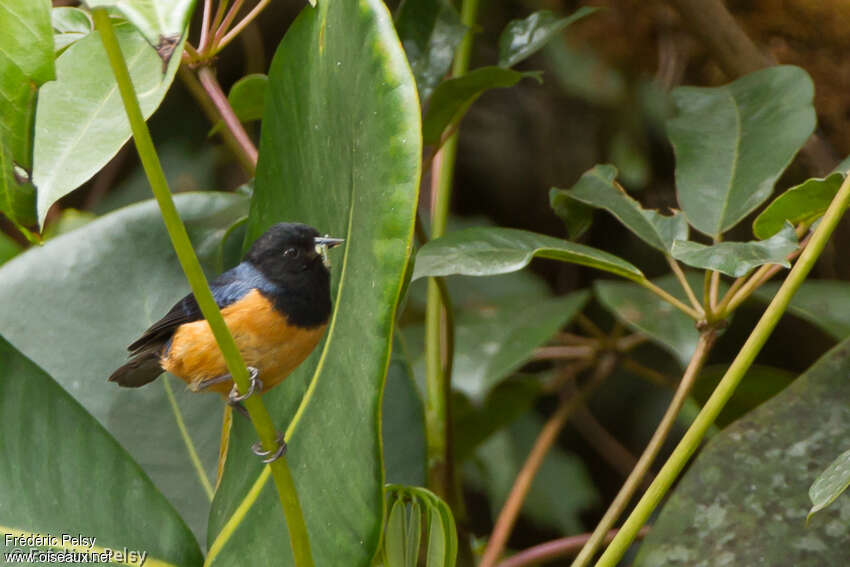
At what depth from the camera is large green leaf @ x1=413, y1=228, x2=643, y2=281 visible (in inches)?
34.8

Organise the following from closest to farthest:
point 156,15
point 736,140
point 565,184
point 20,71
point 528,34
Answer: point 156,15, point 20,71, point 736,140, point 528,34, point 565,184

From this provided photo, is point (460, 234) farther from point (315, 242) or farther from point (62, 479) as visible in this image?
point (62, 479)

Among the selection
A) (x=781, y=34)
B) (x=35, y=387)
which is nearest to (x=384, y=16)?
(x=35, y=387)

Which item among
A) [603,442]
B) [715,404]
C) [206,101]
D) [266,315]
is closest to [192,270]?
[266,315]

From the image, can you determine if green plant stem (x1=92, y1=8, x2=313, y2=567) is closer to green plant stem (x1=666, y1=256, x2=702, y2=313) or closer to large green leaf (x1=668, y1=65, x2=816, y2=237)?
green plant stem (x1=666, y1=256, x2=702, y2=313)

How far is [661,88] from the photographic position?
2.05m

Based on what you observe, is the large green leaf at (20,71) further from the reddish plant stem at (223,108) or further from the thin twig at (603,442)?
the thin twig at (603,442)

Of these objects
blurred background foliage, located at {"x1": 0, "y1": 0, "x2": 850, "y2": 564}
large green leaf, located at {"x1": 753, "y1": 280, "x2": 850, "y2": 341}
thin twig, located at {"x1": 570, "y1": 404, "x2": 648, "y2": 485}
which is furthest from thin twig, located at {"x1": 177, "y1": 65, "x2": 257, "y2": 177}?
thin twig, located at {"x1": 570, "y1": 404, "x2": 648, "y2": 485}

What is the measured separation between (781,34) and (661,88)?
12.6 inches

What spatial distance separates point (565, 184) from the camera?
95.1 inches

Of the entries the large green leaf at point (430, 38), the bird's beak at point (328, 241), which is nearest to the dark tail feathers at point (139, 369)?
the bird's beak at point (328, 241)

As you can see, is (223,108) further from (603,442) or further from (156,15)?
(603,442)

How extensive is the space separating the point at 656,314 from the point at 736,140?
0.25m

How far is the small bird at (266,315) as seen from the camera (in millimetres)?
817
